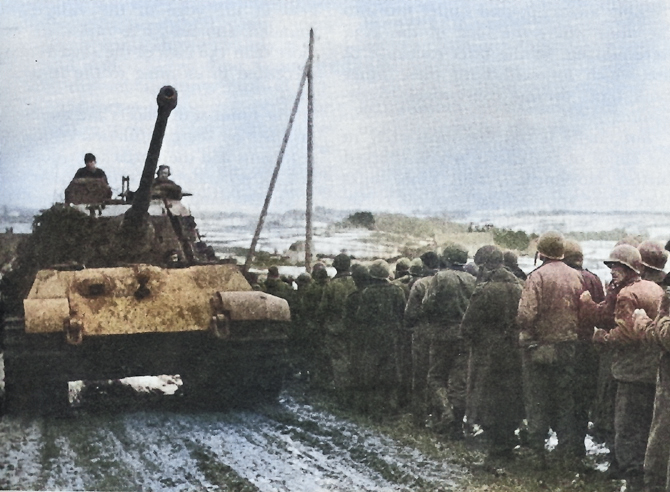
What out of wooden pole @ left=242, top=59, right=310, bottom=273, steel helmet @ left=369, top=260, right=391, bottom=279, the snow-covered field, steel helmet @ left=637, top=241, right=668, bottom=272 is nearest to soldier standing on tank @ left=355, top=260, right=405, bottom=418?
steel helmet @ left=369, top=260, right=391, bottom=279

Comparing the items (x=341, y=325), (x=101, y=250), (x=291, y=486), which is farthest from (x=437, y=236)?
(x=101, y=250)

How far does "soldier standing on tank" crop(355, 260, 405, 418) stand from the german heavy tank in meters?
0.54

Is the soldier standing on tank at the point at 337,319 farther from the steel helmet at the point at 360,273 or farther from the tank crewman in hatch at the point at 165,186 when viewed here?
the tank crewman in hatch at the point at 165,186

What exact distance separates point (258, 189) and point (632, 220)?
2.33 metres

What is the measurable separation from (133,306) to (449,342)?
6.74 feet

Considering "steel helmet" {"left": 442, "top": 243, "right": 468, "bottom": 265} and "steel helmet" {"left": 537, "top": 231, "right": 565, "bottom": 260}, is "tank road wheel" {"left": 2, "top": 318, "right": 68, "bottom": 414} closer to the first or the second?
"steel helmet" {"left": 442, "top": 243, "right": 468, "bottom": 265}

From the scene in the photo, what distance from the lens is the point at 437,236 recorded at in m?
6.08

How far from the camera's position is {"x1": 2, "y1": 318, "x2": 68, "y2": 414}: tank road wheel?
20.3 feet

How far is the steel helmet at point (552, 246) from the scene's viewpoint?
5.49m

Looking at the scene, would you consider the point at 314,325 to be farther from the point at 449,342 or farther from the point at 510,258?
the point at 510,258

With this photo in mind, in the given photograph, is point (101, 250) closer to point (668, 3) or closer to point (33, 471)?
point (33, 471)

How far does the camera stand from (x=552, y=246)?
217 inches

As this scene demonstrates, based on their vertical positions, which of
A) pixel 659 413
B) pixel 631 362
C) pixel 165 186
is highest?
pixel 165 186

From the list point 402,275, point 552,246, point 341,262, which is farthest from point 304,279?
point 552,246
